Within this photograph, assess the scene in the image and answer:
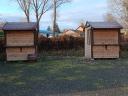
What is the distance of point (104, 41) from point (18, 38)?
535 centimetres

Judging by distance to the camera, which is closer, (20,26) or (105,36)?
(20,26)

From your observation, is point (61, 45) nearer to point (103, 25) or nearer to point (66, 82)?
point (103, 25)

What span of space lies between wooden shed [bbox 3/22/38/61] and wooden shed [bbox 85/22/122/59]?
3646mm

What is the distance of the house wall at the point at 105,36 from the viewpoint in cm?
2331

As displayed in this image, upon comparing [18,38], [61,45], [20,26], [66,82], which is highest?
[20,26]

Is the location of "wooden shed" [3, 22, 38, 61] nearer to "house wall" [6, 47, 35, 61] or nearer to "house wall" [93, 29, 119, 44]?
"house wall" [6, 47, 35, 61]

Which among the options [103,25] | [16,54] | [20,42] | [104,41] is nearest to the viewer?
[16,54]

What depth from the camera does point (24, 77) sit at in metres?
15.2

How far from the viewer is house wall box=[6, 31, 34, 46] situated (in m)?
22.4

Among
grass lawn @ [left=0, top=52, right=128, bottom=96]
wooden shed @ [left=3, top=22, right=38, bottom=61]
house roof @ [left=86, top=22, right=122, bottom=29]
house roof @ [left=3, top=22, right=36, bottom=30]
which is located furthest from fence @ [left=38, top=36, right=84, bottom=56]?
grass lawn @ [left=0, top=52, right=128, bottom=96]

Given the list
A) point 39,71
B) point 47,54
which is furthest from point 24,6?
point 39,71

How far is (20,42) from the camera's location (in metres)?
22.5

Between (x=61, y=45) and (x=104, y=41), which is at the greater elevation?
(x=104, y=41)

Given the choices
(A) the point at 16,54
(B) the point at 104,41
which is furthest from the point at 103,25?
(A) the point at 16,54
